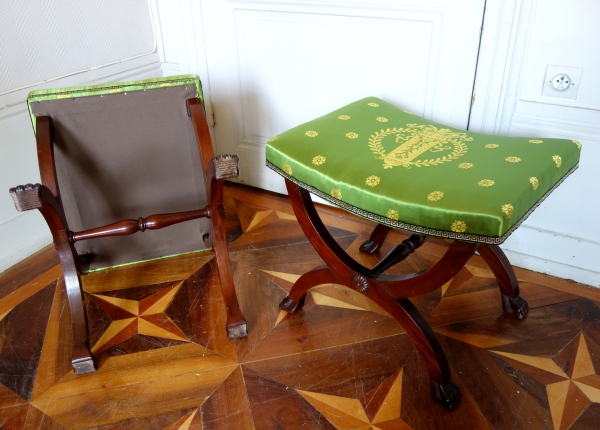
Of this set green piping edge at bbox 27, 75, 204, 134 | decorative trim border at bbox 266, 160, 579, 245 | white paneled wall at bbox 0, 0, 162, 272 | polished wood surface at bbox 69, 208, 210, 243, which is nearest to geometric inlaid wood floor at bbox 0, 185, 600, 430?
white paneled wall at bbox 0, 0, 162, 272

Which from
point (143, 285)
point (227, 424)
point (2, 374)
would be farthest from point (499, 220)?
point (2, 374)

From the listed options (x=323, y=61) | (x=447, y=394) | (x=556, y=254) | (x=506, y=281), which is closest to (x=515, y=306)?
(x=506, y=281)

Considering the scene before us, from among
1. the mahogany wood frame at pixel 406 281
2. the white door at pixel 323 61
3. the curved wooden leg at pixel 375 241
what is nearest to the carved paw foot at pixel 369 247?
the curved wooden leg at pixel 375 241

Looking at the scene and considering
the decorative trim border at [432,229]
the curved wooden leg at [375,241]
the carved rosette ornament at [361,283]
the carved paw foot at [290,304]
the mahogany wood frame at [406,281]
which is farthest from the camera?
the curved wooden leg at [375,241]

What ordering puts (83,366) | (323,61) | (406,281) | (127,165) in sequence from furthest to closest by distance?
(323,61), (127,165), (83,366), (406,281)

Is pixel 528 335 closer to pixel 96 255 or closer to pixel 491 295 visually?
pixel 491 295

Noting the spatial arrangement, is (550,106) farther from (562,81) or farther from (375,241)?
(375,241)

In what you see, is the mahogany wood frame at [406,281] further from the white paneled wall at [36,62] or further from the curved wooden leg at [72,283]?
the white paneled wall at [36,62]

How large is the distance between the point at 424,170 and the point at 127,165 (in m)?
0.85

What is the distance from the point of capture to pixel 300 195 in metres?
1.22

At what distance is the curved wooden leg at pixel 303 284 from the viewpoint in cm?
130

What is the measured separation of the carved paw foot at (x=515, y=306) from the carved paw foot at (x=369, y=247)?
0.42 meters

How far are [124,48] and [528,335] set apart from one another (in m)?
1.64

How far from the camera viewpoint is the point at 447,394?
1.14m
